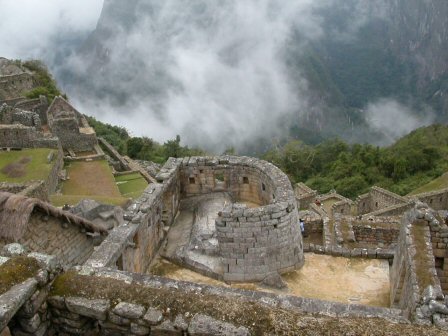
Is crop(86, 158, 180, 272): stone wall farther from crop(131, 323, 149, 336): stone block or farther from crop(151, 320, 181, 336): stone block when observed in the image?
crop(151, 320, 181, 336): stone block

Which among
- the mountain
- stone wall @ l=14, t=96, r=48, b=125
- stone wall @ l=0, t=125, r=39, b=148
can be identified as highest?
the mountain

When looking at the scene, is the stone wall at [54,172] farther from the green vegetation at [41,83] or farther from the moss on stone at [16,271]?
the moss on stone at [16,271]

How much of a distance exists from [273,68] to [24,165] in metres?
119

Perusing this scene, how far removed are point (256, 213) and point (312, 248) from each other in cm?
328

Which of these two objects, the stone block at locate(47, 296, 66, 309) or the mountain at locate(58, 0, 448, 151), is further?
the mountain at locate(58, 0, 448, 151)

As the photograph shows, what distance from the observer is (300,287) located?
9891mm

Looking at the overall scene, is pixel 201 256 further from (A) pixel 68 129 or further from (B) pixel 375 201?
(B) pixel 375 201

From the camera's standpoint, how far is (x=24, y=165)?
84.8ft

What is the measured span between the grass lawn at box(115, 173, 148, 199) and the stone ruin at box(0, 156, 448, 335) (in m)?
12.6

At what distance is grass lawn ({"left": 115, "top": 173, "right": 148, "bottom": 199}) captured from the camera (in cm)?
2636

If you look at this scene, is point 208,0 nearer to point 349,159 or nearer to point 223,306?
point 349,159

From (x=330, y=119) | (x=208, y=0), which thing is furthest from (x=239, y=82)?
(x=330, y=119)

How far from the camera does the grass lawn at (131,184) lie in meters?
26.4

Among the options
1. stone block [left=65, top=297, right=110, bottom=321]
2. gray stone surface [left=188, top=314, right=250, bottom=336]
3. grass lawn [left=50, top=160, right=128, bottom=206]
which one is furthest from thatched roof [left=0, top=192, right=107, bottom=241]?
grass lawn [left=50, top=160, right=128, bottom=206]
